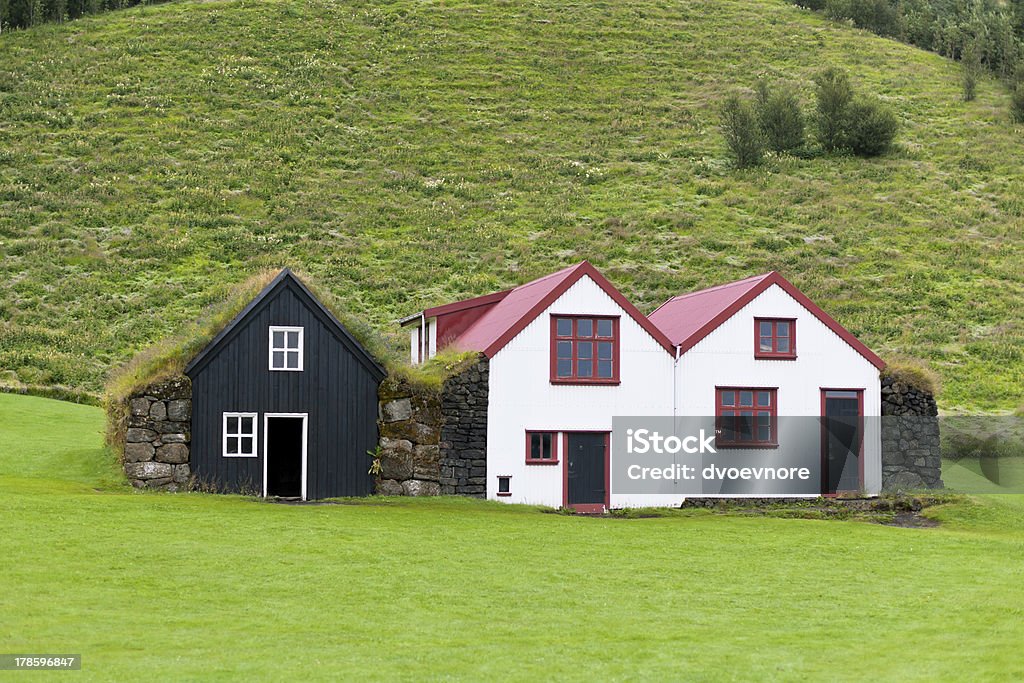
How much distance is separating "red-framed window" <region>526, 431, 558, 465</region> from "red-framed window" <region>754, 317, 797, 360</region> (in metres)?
6.93

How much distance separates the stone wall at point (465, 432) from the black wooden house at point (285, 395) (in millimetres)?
2088

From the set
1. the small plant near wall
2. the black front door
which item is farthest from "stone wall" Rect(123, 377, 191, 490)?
the black front door

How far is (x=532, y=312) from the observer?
36.1 metres

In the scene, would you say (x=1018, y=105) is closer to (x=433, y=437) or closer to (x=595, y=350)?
(x=595, y=350)

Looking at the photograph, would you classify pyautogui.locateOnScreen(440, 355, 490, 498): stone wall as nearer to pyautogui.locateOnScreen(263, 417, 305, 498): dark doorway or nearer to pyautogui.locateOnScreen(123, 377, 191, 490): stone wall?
pyautogui.locateOnScreen(263, 417, 305, 498): dark doorway

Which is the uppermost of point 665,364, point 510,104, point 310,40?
point 310,40

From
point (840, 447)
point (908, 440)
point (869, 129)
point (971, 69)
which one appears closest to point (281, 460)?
point (840, 447)

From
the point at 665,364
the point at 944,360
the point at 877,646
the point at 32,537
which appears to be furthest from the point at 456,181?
the point at 877,646

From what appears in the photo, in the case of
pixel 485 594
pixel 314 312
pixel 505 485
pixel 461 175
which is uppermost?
pixel 461 175

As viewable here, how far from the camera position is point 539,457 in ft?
118

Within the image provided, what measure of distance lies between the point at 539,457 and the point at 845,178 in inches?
2656

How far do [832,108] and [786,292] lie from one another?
6825 centimetres

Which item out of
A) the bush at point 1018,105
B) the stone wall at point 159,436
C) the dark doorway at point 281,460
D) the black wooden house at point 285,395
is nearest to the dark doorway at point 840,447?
the black wooden house at point 285,395

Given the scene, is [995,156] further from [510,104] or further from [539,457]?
[539,457]
